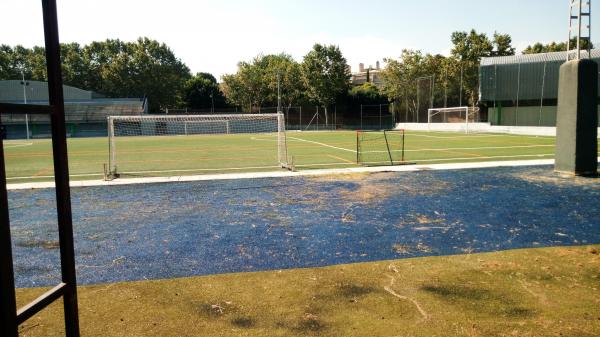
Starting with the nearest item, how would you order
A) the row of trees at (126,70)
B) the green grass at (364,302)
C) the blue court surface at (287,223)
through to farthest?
the green grass at (364,302)
the blue court surface at (287,223)
the row of trees at (126,70)

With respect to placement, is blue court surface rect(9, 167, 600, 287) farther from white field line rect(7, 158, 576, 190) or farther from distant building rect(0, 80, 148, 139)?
distant building rect(0, 80, 148, 139)

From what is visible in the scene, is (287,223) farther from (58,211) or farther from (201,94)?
(201,94)

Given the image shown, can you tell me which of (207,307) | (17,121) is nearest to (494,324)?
(207,307)

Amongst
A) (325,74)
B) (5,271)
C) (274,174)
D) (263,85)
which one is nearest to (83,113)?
(263,85)

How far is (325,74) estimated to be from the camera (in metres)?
66.5

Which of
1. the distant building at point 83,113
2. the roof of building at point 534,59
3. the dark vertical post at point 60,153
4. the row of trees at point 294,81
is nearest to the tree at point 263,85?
the row of trees at point 294,81

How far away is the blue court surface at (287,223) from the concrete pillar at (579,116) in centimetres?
108

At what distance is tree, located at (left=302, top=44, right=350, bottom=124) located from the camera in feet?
216

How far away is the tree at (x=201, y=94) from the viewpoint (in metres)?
78.3

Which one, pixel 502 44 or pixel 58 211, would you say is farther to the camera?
pixel 502 44

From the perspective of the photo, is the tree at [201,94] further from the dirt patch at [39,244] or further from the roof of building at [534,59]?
the dirt patch at [39,244]

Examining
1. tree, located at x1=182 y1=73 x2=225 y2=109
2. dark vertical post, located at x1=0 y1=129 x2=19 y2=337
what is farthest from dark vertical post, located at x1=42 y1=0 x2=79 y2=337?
tree, located at x1=182 y1=73 x2=225 y2=109

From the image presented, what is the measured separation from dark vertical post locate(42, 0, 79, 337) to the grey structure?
4384 cm

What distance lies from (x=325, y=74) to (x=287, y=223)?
60559 mm
